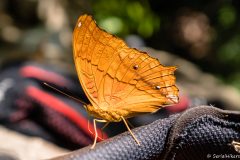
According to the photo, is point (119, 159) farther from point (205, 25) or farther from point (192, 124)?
point (205, 25)

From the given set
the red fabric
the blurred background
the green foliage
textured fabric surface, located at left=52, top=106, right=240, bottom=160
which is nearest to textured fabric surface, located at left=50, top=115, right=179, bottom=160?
textured fabric surface, located at left=52, top=106, right=240, bottom=160

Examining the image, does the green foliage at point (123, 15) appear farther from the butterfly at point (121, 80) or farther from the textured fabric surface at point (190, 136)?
the textured fabric surface at point (190, 136)

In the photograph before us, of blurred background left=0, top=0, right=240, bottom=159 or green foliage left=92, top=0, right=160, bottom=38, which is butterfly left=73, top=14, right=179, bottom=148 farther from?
green foliage left=92, top=0, right=160, bottom=38

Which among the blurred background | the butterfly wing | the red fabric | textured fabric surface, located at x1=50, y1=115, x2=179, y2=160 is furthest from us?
the blurred background

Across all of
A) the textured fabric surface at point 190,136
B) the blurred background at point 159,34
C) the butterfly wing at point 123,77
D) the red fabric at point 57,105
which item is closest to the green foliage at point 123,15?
the blurred background at point 159,34

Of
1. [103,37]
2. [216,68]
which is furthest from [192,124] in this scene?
[216,68]

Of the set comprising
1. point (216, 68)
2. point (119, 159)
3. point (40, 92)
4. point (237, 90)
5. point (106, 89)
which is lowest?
point (119, 159)
